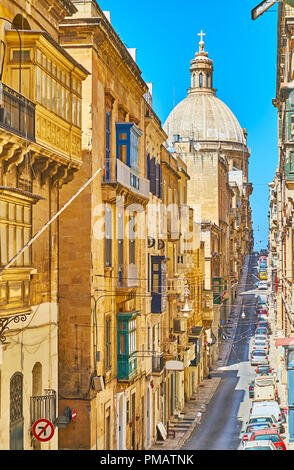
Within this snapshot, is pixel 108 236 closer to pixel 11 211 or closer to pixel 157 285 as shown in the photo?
pixel 11 211

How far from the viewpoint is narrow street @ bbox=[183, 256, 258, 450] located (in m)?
31.8

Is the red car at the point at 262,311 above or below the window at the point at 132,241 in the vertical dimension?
below

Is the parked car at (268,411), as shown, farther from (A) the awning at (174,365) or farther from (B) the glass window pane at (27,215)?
(B) the glass window pane at (27,215)

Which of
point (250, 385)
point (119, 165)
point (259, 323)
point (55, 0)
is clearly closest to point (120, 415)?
point (119, 165)

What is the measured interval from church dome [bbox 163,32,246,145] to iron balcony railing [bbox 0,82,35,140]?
296ft

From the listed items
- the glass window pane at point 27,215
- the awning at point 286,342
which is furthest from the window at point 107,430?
the glass window pane at point 27,215

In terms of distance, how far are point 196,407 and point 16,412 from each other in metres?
26.4

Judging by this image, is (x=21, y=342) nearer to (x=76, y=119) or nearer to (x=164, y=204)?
(x=76, y=119)

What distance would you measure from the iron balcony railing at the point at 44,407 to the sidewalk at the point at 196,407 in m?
12.6

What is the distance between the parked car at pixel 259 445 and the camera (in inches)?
955

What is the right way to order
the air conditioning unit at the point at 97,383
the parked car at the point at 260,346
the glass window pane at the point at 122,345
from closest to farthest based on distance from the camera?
1. the air conditioning unit at the point at 97,383
2. the glass window pane at the point at 122,345
3. the parked car at the point at 260,346

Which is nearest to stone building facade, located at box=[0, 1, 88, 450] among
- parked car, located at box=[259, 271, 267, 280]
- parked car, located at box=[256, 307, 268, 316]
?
parked car, located at box=[256, 307, 268, 316]
